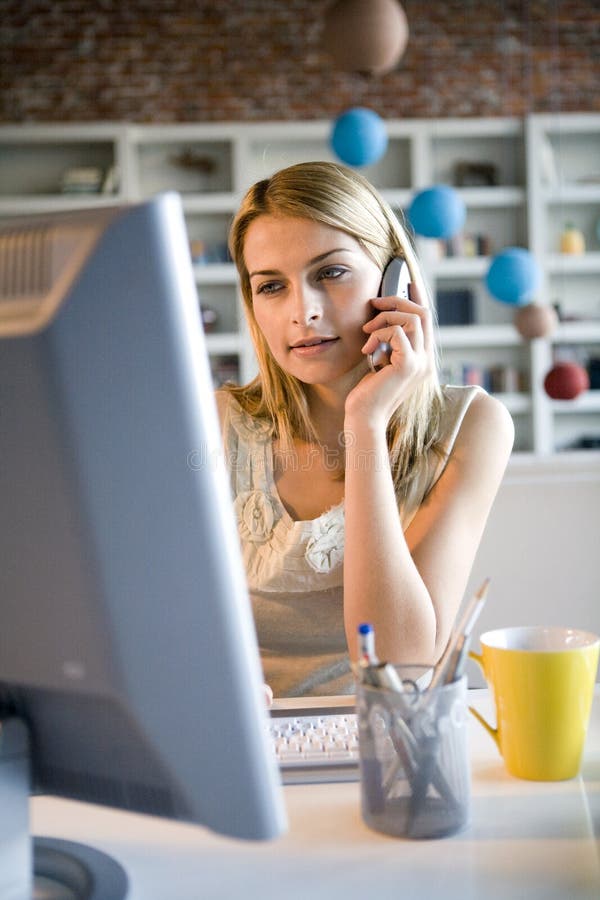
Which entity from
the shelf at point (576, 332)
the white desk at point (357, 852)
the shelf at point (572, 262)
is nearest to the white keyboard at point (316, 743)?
the white desk at point (357, 852)

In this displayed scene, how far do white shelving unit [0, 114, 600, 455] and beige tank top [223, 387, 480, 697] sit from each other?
439cm

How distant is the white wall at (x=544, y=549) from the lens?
1.79 metres

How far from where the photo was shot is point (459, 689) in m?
0.74

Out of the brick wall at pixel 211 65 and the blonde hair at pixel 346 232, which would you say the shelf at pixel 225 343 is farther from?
the blonde hair at pixel 346 232

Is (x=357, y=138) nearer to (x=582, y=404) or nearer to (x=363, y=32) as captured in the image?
(x=363, y=32)

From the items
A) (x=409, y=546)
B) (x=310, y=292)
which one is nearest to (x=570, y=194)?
(x=310, y=292)

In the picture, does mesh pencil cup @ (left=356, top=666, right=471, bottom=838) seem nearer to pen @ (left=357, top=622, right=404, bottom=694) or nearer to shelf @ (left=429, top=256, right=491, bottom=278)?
pen @ (left=357, top=622, right=404, bottom=694)

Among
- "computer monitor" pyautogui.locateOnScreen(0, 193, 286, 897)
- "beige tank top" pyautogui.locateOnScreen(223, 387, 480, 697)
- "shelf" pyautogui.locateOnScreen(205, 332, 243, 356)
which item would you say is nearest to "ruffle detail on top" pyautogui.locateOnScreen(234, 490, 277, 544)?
"beige tank top" pyautogui.locateOnScreen(223, 387, 480, 697)

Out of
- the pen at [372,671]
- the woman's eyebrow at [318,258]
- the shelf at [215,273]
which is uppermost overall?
the woman's eyebrow at [318,258]

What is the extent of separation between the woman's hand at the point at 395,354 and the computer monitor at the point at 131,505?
688 mm

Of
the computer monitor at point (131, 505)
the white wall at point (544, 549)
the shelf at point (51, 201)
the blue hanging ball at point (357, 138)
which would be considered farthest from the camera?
the shelf at point (51, 201)

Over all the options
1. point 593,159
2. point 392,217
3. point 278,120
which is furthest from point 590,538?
point 593,159

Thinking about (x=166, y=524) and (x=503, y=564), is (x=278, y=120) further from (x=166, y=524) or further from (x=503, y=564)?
(x=166, y=524)

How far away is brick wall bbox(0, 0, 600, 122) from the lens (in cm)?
583
